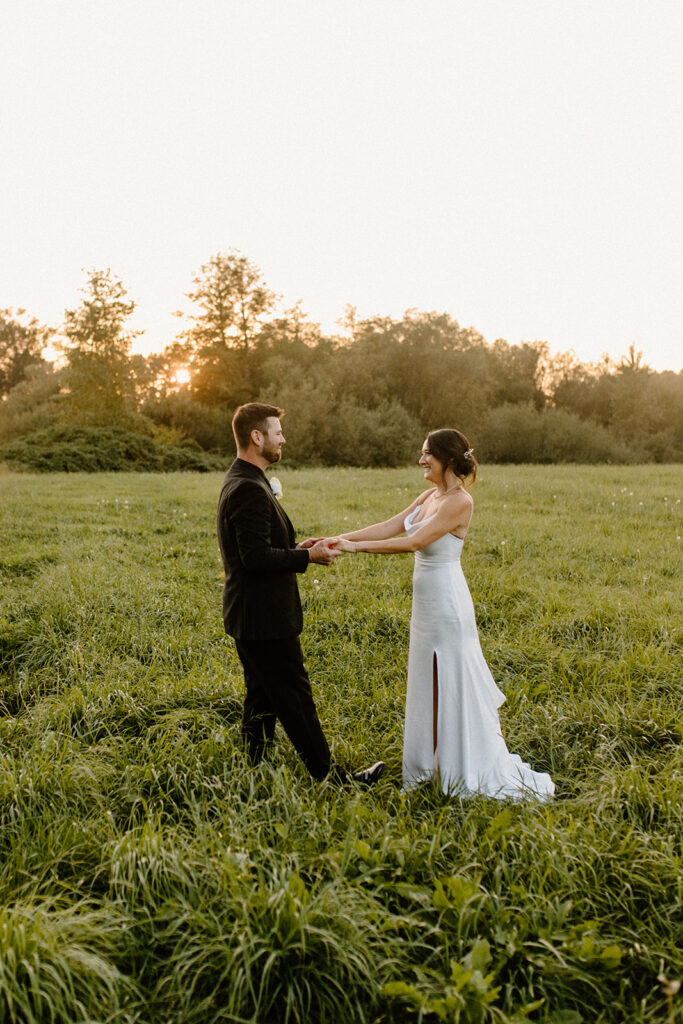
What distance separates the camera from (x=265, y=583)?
376 centimetres

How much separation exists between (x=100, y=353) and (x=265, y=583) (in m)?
41.2

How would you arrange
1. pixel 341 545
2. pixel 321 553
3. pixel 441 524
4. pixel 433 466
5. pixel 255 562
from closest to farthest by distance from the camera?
pixel 255 562 < pixel 321 553 < pixel 441 524 < pixel 433 466 < pixel 341 545

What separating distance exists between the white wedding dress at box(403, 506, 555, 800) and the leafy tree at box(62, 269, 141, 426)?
3797cm

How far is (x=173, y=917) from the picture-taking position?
2.71 m

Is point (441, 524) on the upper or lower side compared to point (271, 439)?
lower

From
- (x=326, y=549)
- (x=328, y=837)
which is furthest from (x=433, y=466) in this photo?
(x=328, y=837)

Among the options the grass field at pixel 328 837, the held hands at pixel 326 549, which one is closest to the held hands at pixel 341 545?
the held hands at pixel 326 549

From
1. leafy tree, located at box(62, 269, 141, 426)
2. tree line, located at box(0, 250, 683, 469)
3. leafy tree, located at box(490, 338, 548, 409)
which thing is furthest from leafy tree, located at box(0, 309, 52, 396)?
leafy tree, located at box(490, 338, 548, 409)

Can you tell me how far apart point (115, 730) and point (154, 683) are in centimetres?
76

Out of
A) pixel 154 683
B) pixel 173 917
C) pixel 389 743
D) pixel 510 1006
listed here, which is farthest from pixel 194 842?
pixel 154 683

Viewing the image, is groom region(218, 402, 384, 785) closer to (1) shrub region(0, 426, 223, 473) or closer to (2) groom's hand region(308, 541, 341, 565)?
(2) groom's hand region(308, 541, 341, 565)

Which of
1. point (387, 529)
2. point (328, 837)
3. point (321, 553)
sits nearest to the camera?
point (328, 837)

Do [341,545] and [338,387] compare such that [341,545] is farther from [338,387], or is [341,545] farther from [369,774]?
[338,387]

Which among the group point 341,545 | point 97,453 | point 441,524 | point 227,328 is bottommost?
point 341,545
